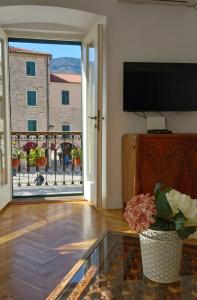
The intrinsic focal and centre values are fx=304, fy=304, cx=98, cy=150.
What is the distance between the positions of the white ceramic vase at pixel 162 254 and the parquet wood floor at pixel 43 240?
2.67ft

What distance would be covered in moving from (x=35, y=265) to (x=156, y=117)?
208 cm

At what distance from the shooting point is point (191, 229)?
105cm

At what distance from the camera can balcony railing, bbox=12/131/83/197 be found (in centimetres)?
451

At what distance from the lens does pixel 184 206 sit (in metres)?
1.04

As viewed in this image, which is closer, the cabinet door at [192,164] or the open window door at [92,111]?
the cabinet door at [192,164]

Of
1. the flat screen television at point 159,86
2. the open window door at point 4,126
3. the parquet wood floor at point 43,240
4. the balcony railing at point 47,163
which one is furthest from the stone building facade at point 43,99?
the parquet wood floor at point 43,240

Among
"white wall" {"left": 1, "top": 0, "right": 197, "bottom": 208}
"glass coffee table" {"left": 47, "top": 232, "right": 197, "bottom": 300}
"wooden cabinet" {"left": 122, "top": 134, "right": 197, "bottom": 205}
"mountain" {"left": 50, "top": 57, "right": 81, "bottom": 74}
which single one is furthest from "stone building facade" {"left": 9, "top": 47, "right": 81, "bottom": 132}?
"glass coffee table" {"left": 47, "top": 232, "right": 197, "bottom": 300}

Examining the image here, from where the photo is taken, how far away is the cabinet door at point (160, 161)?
3.04 meters

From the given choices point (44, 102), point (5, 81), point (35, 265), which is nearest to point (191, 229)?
point (35, 265)

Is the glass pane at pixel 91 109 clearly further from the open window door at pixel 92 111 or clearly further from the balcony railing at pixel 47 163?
the balcony railing at pixel 47 163

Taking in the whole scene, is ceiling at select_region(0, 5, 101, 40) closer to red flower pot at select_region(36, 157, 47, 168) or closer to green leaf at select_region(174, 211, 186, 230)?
red flower pot at select_region(36, 157, 47, 168)

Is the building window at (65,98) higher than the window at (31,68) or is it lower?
lower

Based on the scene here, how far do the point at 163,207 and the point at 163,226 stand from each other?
86mm

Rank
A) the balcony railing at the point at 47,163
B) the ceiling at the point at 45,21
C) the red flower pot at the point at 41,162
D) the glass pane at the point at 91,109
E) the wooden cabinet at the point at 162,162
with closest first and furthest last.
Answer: the wooden cabinet at the point at 162,162 → the ceiling at the point at 45,21 → the glass pane at the point at 91,109 → the balcony railing at the point at 47,163 → the red flower pot at the point at 41,162
